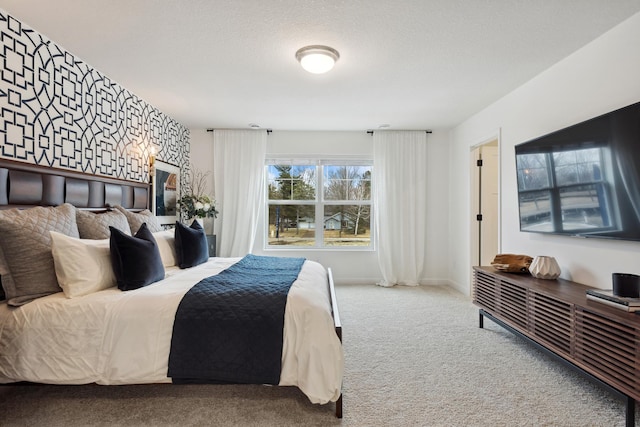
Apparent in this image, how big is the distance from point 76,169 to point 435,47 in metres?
3.08

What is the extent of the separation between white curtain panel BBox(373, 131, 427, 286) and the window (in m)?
0.32

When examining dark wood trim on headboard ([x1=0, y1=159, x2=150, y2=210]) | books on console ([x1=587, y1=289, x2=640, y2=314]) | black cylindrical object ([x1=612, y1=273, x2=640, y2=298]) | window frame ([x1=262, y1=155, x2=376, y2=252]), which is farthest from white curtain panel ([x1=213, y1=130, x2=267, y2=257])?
black cylindrical object ([x1=612, y1=273, x2=640, y2=298])

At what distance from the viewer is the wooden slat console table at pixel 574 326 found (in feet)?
5.91

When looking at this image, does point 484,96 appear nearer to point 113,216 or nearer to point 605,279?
point 605,279

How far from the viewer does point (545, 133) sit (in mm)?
3088

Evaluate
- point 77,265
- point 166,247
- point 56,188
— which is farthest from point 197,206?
point 77,265

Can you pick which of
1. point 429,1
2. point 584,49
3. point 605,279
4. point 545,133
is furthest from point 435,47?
point 605,279

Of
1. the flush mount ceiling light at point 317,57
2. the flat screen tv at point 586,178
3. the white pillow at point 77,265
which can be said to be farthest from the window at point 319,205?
the white pillow at point 77,265

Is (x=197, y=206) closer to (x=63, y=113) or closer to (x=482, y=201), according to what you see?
(x=63, y=113)

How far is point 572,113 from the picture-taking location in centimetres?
278

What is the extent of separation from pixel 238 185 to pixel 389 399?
12.7 ft

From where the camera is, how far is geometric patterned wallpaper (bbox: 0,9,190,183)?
228cm

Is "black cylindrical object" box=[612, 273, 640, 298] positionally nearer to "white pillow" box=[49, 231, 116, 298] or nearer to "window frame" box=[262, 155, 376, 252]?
"white pillow" box=[49, 231, 116, 298]

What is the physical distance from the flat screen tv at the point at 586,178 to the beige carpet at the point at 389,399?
1087 millimetres
